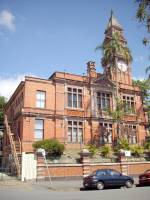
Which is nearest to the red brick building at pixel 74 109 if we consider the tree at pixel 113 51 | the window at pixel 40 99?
the window at pixel 40 99

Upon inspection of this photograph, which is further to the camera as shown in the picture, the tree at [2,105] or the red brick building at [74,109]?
the tree at [2,105]

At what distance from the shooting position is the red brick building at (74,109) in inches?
1346

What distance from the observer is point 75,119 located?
1435 inches

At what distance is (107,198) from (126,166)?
16.3 m

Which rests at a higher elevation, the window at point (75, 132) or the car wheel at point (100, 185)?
the window at point (75, 132)

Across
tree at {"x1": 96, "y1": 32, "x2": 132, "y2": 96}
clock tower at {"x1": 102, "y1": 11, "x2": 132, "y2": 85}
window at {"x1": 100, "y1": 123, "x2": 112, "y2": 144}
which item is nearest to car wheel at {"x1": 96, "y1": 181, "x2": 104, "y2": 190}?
window at {"x1": 100, "y1": 123, "x2": 112, "y2": 144}

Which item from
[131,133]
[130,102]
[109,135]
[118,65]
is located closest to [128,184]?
[109,135]

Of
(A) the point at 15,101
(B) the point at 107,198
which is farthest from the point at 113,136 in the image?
(B) the point at 107,198

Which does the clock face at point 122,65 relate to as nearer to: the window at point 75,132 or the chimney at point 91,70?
the chimney at point 91,70

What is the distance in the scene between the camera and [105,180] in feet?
67.5

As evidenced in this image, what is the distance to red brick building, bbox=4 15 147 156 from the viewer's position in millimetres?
34188

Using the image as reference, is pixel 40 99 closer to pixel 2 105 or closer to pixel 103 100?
pixel 103 100

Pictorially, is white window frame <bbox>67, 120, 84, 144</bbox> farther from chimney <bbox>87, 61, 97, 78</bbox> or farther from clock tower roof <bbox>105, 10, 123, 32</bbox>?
clock tower roof <bbox>105, 10, 123, 32</bbox>

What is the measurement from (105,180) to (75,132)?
52.6ft
